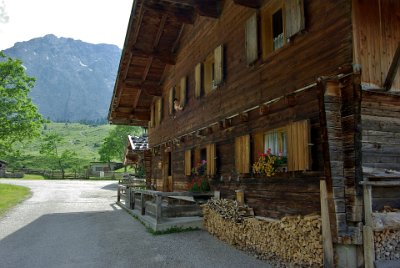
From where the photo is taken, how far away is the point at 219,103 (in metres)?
11.4

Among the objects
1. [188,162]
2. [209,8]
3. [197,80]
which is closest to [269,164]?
[197,80]

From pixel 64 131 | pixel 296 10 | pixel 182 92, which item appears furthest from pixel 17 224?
pixel 64 131

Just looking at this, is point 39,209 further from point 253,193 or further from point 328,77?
point 328,77

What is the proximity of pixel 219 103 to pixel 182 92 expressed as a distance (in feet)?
12.7

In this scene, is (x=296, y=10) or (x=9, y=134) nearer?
(x=296, y=10)

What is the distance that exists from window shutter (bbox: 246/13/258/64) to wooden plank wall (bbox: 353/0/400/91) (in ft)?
10.1

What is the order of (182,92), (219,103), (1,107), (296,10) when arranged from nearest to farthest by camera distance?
(296,10)
(219,103)
(182,92)
(1,107)

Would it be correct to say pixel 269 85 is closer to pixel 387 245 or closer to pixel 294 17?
pixel 294 17

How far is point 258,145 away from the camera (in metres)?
9.19

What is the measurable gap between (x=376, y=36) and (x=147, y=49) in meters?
10.9

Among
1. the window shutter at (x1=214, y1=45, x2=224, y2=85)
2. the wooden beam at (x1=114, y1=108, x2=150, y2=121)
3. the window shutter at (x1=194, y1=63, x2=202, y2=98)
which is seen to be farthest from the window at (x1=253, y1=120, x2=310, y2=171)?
the wooden beam at (x1=114, y1=108, x2=150, y2=121)

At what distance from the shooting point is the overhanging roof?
12617 mm

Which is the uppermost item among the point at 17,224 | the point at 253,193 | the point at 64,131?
the point at 64,131

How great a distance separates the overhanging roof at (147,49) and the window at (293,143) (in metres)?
5.67
